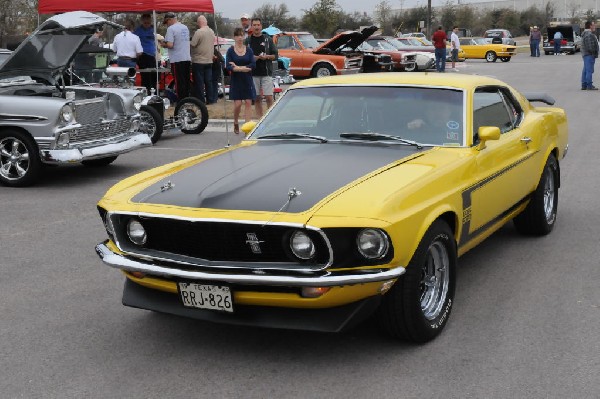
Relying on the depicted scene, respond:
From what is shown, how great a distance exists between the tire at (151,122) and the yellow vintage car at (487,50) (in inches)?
1372

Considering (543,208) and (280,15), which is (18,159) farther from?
(280,15)

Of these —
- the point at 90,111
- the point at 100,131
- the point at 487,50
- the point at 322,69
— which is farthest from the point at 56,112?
the point at 487,50

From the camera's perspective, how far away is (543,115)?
6984 mm

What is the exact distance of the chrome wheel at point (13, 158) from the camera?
32.1ft

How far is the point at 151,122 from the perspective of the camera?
1296 cm

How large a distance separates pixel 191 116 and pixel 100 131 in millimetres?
4566

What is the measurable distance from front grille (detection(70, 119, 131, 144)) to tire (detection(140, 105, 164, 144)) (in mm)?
2168

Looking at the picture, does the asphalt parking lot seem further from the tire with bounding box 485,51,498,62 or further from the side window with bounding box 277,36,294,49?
the tire with bounding box 485,51,498,62

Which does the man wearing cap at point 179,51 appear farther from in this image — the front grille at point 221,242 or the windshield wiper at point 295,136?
the front grille at point 221,242

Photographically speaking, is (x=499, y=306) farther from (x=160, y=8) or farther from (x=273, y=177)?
(x=160, y=8)

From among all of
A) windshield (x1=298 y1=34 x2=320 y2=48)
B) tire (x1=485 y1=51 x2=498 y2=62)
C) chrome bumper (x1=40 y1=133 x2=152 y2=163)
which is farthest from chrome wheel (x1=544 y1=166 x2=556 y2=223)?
tire (x1=485 y1=51 x2=498 y2=62)

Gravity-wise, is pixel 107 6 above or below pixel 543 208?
above

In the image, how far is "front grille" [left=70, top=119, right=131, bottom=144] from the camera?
32.5 feet

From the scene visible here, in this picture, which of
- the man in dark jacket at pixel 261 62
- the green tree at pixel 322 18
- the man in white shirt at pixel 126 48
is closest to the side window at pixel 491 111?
the man in dark jacket at pixel 261 62
